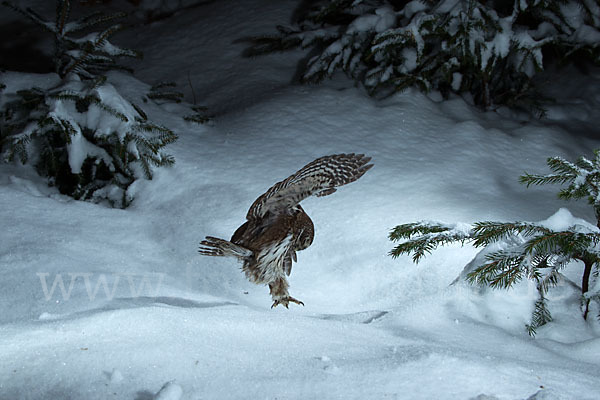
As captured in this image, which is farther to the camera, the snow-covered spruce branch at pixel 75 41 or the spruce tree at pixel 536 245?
the snow-covered spruce branch at pixel 75 41

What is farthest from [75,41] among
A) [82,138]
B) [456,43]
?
[456,43]

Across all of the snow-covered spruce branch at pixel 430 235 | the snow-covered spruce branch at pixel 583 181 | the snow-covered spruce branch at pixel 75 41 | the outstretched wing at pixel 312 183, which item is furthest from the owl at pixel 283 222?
the snow-covered spruce branch at pixel 75 41

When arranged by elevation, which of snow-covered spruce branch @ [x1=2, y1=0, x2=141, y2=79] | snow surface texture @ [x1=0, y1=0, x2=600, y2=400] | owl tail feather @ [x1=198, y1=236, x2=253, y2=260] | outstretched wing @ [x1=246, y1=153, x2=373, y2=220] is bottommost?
snow surface texture @ [x1=0, y1=0, x2=600, y2=400]

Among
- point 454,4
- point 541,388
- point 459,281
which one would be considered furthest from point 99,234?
point 454,4

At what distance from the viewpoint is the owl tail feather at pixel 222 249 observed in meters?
1.64

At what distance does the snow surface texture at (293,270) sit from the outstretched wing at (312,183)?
42 cm

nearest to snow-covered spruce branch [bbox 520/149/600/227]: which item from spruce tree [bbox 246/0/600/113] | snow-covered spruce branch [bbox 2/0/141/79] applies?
spruce tree [bbox 246/0/600/113]

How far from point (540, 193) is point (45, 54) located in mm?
4990

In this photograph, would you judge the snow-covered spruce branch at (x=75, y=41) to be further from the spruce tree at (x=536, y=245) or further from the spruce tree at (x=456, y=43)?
the spruce tree at (x=536, y=245)

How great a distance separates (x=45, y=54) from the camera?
16.7 ft

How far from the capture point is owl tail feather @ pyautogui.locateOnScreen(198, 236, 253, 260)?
1.64 metres

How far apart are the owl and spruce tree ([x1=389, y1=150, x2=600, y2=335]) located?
341 millimetres

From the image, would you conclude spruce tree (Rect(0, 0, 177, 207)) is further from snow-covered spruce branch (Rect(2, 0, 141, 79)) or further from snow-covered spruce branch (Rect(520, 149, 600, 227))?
snow-covered spruce branch (Rect(520, 149, 600, 227))

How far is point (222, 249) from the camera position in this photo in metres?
1.67
